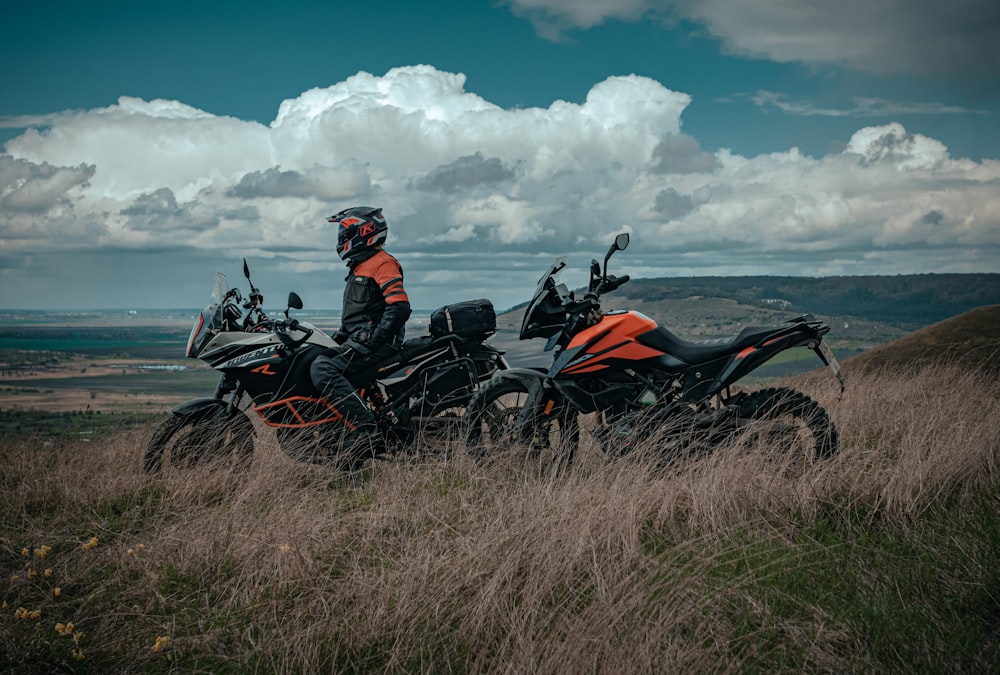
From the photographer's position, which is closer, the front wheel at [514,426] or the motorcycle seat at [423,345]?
the front wheel at [514,426]

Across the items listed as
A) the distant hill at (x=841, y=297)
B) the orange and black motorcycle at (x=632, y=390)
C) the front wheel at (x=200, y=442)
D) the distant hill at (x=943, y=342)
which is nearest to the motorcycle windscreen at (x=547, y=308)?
the orange and black motorcycle at (x=632, y=390)

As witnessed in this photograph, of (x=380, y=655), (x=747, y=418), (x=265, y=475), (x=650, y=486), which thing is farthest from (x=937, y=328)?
(x=380, y=655)

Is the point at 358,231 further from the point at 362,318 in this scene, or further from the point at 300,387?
the point at 300,387

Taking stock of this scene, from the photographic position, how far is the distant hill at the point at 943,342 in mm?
12305

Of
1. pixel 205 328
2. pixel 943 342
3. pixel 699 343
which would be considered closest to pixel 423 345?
pixel 205 328

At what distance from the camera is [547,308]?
656cm

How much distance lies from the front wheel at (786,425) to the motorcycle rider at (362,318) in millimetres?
2913

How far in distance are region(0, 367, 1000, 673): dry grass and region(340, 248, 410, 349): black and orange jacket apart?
4.36 ft

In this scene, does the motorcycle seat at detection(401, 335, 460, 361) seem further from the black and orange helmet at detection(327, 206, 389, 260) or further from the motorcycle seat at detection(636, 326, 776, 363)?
the motorcycle seat at detection(636, 326, 776, 363)

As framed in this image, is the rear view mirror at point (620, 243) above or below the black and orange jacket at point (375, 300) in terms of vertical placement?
above

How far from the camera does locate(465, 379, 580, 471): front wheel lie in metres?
6.17

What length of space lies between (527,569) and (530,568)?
46 millimetres

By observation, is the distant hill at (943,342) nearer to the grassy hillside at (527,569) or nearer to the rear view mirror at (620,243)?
the grassy hillside at (527,569)

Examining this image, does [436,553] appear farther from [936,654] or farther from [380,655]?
[936,654]
